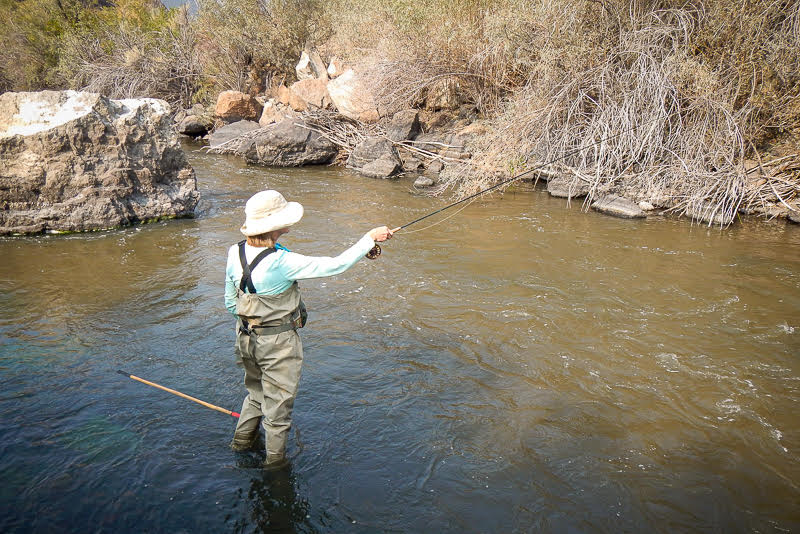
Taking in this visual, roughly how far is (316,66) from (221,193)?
875cm

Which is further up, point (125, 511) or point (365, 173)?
point (125, 511)

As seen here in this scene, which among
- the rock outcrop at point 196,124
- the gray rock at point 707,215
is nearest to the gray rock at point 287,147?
the rock outcrop at point 196,124

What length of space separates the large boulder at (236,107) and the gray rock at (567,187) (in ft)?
36.5

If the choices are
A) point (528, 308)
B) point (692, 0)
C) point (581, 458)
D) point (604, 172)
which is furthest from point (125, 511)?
point (692, 0)

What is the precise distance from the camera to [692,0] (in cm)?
1047

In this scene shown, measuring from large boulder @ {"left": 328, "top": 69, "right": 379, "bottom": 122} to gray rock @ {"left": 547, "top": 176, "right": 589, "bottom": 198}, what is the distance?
237 inches

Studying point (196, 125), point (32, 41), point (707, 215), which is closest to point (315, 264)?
point (707, 215)

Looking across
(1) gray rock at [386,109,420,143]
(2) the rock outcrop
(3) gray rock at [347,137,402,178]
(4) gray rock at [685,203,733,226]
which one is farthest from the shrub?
→ (4) gray rock at [685,203,733,226]

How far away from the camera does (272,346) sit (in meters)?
3.07

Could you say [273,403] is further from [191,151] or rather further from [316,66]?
[316,66]

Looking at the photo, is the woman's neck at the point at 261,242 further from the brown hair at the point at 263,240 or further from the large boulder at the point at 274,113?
the large boulder at the point at 274,113

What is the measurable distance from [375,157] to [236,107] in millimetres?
6708

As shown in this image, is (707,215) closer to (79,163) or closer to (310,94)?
(79,163)

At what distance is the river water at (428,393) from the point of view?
307cm
